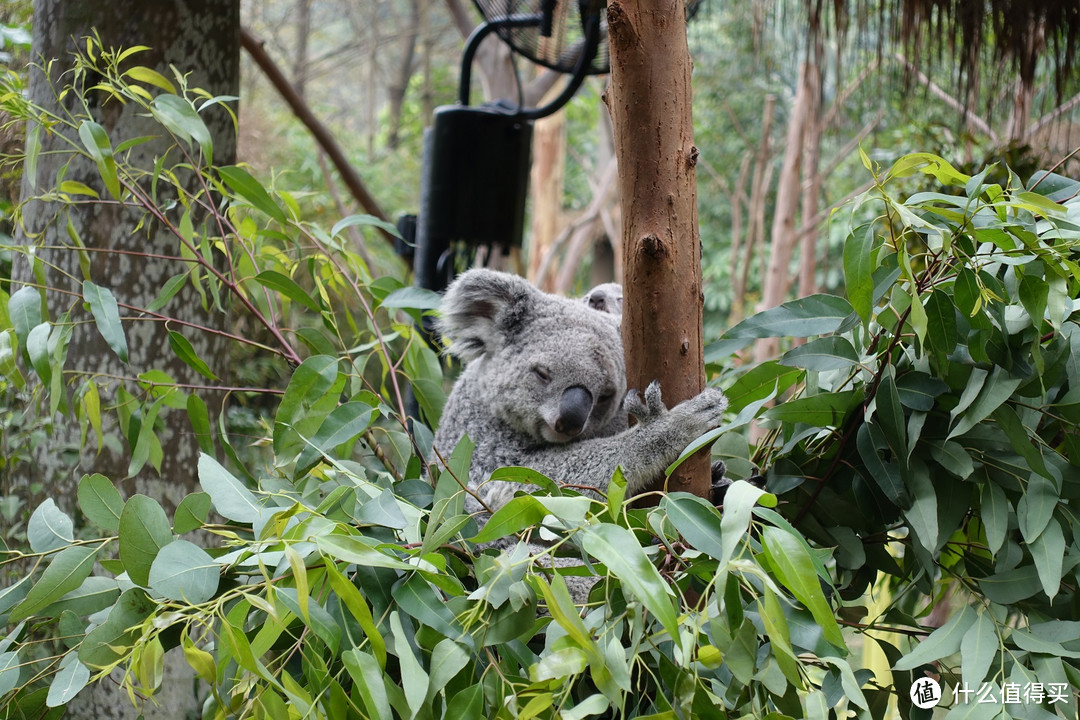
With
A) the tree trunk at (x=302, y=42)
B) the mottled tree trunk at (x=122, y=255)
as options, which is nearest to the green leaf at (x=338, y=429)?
the mottled tree trunk at (x=122, y=255)

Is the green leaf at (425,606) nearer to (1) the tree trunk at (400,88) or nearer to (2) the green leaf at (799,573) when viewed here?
(2) the green leaf at (799,573)

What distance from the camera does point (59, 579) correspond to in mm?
1019

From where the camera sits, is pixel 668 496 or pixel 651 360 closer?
pixel 668 496

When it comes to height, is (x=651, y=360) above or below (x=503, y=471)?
above

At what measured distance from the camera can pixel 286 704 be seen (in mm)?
882

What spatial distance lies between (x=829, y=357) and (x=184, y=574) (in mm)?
848

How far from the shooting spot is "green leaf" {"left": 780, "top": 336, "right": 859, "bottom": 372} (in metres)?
1.16

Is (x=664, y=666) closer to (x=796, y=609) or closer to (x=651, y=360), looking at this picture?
(x=796, y=609)

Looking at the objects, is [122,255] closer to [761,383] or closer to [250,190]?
[250,190]

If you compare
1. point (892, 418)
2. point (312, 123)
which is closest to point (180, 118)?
point (892, 418)

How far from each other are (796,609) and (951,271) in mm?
487

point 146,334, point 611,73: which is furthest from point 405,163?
point 611,73

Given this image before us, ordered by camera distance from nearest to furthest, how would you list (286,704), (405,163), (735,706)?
(286,704) < (735,706) < (405,163)

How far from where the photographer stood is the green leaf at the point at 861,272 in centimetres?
101
